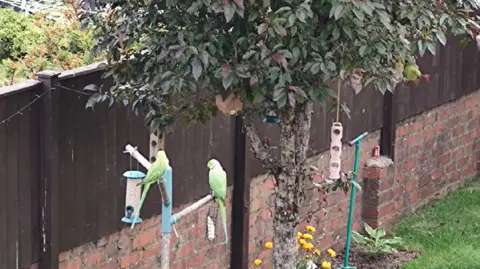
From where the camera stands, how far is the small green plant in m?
8.11

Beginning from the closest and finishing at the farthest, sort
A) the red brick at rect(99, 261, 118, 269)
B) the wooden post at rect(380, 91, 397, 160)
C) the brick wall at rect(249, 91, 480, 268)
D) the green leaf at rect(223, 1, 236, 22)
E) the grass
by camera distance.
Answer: the green leaf at rect(223, 1, 236, 22)
the red brick at rect(99, 261, 118, 269)
the brick wall at rect(249, 91, 480, 268)
the grass
the wooden post at rect(380, 91, 397, 160)

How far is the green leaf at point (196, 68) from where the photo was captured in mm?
4183

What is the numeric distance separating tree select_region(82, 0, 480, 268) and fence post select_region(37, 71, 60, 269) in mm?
429

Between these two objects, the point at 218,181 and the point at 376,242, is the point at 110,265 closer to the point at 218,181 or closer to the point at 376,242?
the point at 218,181

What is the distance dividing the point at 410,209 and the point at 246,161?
308 cm

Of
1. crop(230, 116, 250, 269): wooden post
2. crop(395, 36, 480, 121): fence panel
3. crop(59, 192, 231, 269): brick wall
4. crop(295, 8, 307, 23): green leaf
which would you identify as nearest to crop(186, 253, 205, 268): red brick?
crop(59, 192, 231, 269): brick wall

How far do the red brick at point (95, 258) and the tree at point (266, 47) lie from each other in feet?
3.80

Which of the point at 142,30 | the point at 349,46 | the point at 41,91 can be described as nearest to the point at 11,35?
the point at 41,91

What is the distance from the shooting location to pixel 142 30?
15.3 ft

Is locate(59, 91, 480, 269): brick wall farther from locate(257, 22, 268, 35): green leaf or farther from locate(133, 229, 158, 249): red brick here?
locate(257, 22, 268, 35): green leaf

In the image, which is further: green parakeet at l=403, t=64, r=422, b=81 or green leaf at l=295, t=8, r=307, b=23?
green parakeet at l=403, t=64, r=422, b=81

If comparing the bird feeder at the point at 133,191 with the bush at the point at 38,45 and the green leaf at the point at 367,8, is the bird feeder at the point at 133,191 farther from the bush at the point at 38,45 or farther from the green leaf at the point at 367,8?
the green leaf at the point at 367,8

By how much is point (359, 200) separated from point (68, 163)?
395 centimetres

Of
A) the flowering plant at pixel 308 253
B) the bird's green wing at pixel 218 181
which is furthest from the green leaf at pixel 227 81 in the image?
the flowering plant at pixel 308 253
